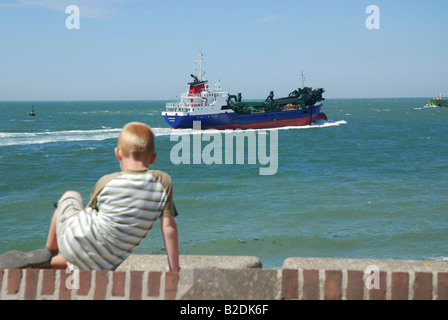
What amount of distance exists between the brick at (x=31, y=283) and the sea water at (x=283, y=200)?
9.81 m

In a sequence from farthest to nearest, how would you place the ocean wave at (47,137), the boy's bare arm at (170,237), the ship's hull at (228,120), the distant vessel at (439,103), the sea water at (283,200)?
the distant vessel at (439,103) < the ship's hull at (228,120) < the ocean wave at (47,137) < the sea water at (283,200) < the boy's bare arm at (170,237)

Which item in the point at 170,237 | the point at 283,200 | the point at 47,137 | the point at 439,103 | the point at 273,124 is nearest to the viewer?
the point at 170,237

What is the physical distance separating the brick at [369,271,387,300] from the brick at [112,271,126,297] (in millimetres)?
1615

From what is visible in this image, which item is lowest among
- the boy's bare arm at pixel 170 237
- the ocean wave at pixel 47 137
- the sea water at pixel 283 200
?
the sea water at pixel 283 200

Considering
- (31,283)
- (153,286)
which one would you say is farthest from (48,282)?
(153,286)

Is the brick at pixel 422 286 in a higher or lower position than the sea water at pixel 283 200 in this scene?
higher

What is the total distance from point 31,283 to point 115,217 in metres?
0.71

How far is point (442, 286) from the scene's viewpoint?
2916mm

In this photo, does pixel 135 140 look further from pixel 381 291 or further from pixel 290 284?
pixel 381 291

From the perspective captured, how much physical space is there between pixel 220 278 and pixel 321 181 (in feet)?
79.6

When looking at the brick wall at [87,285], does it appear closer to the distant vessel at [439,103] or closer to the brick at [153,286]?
the brick at [153,286]

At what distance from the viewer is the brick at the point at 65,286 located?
2.87 metres

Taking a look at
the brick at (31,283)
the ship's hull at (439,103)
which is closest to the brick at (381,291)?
the brick at (31,283)
